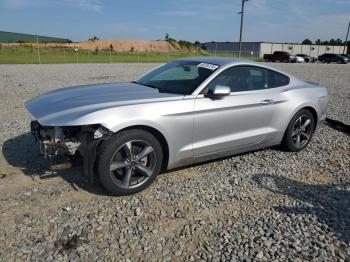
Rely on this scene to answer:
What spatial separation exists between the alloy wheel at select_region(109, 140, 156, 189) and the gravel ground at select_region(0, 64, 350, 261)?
7.7 inches

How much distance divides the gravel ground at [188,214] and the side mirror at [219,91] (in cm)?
107

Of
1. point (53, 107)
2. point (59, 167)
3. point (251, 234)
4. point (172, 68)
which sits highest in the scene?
point (172, 68)

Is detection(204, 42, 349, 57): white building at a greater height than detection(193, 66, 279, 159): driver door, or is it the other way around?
detection(204, 42, 349, 57): white building

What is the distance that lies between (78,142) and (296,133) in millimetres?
3474

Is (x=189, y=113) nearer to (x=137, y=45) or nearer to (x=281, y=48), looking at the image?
(x=281, y=48)

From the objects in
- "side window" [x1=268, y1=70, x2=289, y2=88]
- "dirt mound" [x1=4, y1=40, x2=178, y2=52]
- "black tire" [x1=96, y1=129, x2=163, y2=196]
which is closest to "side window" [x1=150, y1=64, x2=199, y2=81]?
"side window" [x1=268, y1=70, x2=289, y2=88]

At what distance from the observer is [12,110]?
25.7ft

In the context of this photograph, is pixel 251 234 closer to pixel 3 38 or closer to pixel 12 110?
pixel 12 110

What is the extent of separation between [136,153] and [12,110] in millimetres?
5315

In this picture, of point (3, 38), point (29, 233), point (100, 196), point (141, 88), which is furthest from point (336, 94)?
point (3, 38)

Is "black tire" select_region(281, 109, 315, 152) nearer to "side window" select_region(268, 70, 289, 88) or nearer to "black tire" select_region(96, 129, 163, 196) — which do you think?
"side window" select_region(268, 70, 289, 88)

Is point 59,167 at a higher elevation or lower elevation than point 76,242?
higher

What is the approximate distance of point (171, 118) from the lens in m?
3.84

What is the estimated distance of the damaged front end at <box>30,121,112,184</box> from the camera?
3.45 meters
